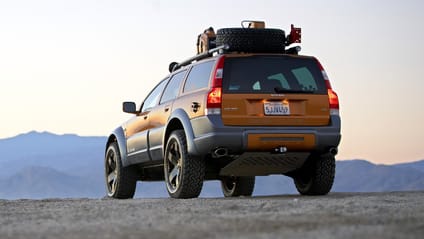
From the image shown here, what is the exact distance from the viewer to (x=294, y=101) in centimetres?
1098

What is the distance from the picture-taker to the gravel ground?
6516 mm

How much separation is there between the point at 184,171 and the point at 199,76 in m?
1.26

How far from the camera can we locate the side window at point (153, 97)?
42.8 ft

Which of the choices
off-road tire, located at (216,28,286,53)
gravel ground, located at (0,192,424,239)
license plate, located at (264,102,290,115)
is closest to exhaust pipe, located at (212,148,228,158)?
license plate, located at (264,102,290,115)

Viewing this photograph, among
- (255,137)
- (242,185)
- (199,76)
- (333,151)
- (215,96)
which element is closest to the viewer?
(255,137)

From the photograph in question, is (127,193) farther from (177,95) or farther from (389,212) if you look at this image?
(389,212)

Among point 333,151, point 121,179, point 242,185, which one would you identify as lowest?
point 242,185

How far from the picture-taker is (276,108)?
10.9m

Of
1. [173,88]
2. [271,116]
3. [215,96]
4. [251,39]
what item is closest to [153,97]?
[173,88]

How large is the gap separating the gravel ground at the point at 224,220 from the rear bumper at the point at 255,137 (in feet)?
3.10

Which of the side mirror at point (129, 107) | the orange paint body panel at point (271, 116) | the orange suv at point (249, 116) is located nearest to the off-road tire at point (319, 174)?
the orange suv at point (249, 116)

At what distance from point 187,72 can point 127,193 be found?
2727 mm

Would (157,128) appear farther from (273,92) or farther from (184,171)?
(273,92)

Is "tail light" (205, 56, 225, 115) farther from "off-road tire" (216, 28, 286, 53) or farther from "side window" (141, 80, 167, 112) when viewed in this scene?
"side window" (141, 80, 167, 112)
